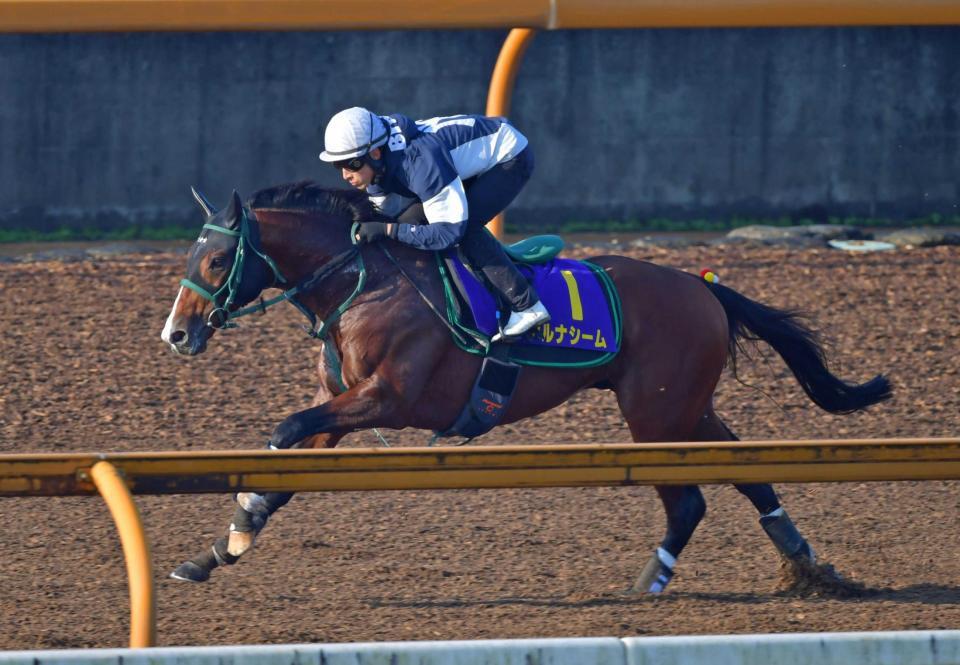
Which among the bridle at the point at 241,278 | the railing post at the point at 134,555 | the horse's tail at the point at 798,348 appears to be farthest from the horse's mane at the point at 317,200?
the railing post at the point at 134,555

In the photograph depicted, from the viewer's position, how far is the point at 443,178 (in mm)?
5871

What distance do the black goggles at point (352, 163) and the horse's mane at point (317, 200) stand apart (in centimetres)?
25

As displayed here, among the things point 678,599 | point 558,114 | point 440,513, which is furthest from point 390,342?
point 558,114

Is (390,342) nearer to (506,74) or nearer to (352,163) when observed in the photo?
(352,163)

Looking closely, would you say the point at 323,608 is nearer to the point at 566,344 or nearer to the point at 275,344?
the point at 566,344

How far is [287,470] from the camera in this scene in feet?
15.1

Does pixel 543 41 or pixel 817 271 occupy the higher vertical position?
pixel 543 41

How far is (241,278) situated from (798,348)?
2.41 meters

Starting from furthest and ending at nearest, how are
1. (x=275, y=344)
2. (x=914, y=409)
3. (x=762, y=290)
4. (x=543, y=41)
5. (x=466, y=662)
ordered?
(x=543, y=41), (x=762, y=290), (x=275, y=344), (x=914, y=409), (x=466, y=662)

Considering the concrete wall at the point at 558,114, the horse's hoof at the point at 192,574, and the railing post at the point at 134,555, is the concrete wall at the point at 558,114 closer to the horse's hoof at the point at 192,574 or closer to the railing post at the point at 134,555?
the horse's hoof at the point at 192,574

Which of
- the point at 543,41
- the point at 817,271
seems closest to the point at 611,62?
the point at 543,41

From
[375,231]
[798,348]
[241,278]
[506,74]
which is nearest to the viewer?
[241,278]

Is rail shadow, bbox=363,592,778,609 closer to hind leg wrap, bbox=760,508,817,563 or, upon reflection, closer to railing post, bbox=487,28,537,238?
hind leg wrap, bbox=760,508,817,563

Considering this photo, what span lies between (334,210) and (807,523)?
256 cm
